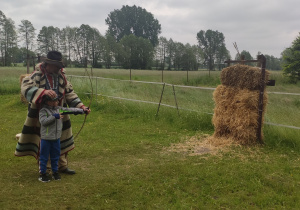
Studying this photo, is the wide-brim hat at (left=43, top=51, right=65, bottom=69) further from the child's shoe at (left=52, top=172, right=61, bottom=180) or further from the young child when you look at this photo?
the child's shoe at (left=52, top=172, right=61, bottom=180)

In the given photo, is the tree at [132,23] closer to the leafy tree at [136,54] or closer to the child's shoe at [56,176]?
the leafy tree at [136,54]

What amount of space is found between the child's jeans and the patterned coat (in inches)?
10.4

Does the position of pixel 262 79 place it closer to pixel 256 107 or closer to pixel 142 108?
pixel 256 107

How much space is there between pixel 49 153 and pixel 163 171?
5.80 feet

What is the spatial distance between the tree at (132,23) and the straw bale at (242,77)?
70238 millimetres

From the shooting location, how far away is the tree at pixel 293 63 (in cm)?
1833

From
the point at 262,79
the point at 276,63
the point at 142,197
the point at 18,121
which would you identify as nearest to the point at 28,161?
the point at 142,197

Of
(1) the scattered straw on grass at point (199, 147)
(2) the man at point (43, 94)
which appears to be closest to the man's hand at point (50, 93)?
(2) the man at point (43, 94)

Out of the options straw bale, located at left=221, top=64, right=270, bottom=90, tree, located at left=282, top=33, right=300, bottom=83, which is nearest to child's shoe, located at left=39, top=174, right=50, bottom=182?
straw bale, located at left=221, top=64, right=270, bottom=90

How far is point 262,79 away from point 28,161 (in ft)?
15.6

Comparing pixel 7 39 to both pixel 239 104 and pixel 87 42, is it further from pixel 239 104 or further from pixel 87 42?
pixel 239 104

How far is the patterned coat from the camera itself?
365cm

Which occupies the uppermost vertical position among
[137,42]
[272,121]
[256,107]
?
[137,42]

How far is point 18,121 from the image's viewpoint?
333 inches
